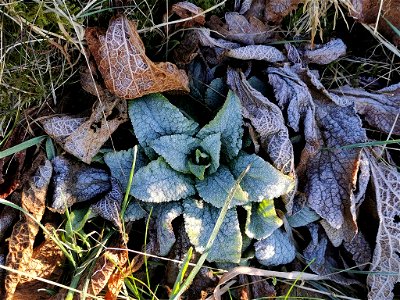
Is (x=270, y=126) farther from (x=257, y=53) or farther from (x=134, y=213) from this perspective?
(x=134, y=213)

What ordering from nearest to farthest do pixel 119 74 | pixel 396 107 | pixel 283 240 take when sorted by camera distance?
pixel 119 74 < pixel 283 240 < pixel 396 107

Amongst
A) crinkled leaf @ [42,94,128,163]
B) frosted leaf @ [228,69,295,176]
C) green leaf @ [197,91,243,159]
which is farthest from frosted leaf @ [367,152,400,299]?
crinkled leaf @ [42,94,128,163]

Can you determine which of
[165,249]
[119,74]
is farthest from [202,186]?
[119,74]

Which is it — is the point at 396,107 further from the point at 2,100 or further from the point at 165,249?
the point at 2,100

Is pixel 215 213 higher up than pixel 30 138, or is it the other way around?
pixel 30 138

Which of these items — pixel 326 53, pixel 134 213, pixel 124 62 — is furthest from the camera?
pixel 326 53

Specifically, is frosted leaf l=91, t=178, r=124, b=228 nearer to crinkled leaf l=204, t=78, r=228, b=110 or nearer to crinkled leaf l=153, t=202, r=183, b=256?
crinkled leaf l=153, t=202, r=183, b=256

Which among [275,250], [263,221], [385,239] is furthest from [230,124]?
[385,239]
